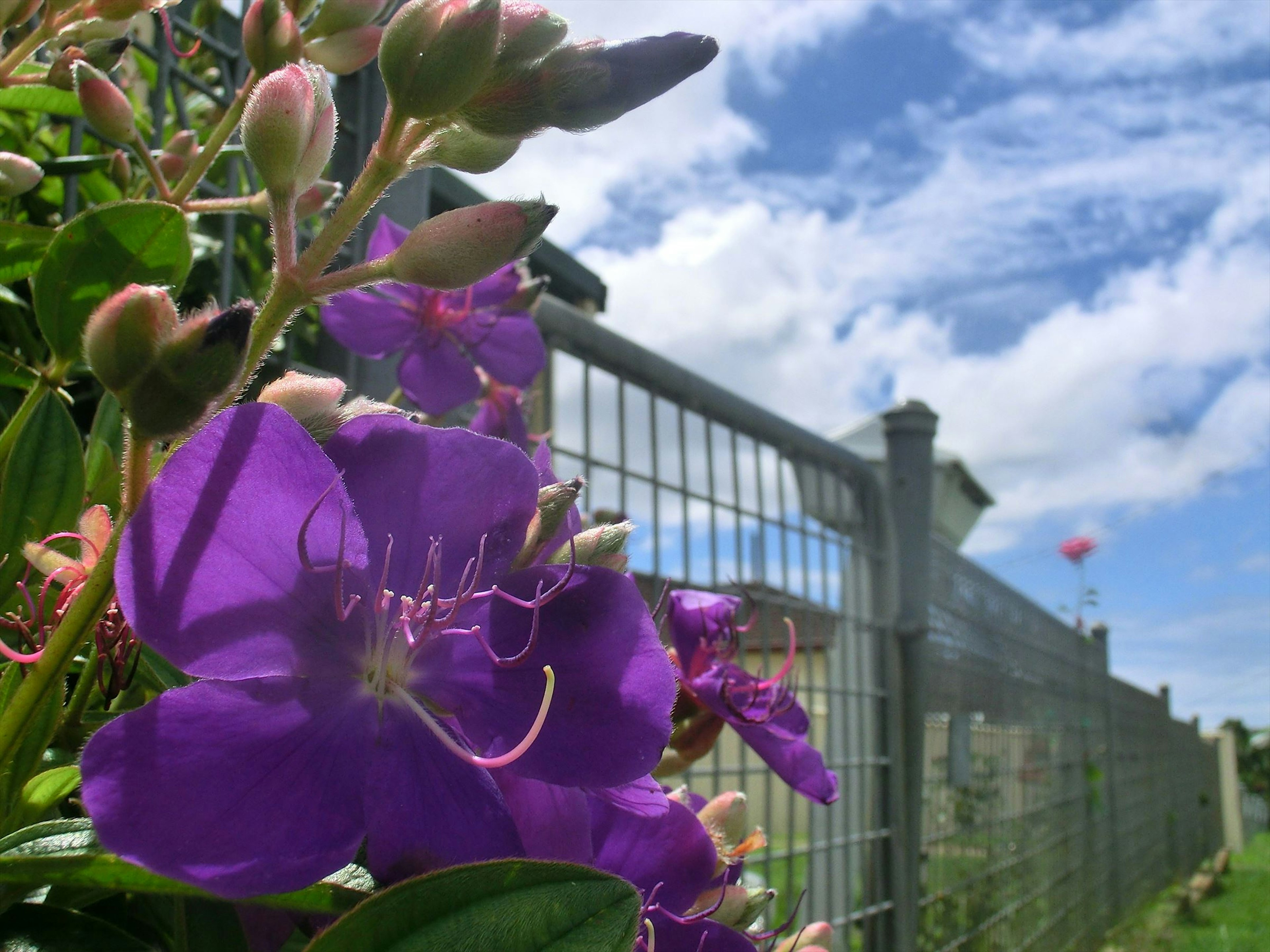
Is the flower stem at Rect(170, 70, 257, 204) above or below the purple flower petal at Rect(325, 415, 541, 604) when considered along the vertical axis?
above

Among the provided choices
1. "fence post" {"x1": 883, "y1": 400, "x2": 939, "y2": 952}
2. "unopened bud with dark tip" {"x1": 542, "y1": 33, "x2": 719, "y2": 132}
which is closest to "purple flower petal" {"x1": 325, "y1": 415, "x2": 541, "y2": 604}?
"unopened bud with dark tip" {"x1": 542, "y1": 33, "x2": 719, "y2": 132}

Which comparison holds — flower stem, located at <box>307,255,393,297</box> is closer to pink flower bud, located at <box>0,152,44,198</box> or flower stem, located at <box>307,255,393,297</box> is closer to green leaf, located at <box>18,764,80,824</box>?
green leaf, located at <box>18,764,80,824</box>

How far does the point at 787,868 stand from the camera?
1.41 metres

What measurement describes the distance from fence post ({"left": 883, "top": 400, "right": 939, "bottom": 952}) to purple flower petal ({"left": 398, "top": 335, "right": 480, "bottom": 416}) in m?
1.65

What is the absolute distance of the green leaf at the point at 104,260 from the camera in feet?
1.43

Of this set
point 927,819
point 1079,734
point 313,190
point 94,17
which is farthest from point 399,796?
point 1079,734

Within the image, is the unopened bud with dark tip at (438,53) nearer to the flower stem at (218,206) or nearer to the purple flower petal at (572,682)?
the purple flower petal at (572,682)

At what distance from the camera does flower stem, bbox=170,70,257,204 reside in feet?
1.65

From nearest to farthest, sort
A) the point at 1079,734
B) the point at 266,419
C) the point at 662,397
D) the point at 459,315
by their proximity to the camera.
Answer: the point at 266,419 → the point at 459,315 → the point at 662,397 → the point at 1079,734

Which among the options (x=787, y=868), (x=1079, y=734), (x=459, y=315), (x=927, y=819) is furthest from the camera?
(x=1079, y=734)

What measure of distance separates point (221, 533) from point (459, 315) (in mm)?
573

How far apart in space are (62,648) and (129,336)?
8cm

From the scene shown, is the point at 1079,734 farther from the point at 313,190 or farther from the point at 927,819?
the point at 313,190

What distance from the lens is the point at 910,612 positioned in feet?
7.37
